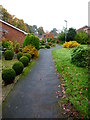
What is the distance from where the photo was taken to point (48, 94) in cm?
595

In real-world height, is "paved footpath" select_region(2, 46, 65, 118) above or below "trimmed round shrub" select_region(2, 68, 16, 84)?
below

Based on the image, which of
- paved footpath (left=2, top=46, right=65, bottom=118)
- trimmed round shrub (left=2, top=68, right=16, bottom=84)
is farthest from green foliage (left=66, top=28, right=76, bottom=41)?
trimmed round shrub (left=2, top=68, right=16, bottom=84)

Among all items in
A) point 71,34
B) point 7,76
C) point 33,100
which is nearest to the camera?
point 33,100

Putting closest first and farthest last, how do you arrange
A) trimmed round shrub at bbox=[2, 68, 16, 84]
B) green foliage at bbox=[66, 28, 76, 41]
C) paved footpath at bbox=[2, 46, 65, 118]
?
paved footpath at bbox=[2, 46, 65, 118] → trimmed round shrub at bbox=[2, 68, 16, 84] → green foliage at bbox=[66, 28, 76, 41]

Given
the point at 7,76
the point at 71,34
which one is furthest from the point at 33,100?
the point at 71,34

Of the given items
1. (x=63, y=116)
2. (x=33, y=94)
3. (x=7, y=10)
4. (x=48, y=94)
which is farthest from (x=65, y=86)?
(x=7, y=10)

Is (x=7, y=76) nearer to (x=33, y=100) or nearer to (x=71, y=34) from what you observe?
(x=33, y=100)

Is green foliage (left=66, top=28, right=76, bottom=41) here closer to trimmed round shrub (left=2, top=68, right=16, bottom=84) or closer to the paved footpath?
the paved footpath

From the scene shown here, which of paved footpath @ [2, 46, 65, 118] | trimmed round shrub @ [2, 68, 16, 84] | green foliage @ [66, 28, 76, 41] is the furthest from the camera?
green foliage @ [66, 28, 76, 41]

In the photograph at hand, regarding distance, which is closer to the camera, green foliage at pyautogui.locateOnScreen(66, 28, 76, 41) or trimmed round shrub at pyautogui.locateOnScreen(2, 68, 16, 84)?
trimmed round shrub at pyautogui.locateOnScreen(2, 68, 16, 84)

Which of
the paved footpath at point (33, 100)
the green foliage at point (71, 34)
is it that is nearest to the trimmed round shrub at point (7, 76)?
the paved footpath at point (33, 100)

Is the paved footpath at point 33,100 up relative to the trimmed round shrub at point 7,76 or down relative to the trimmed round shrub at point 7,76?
down

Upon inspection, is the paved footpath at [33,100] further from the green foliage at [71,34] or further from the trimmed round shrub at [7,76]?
the green foliage at [71,34]

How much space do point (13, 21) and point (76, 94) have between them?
37198mm
